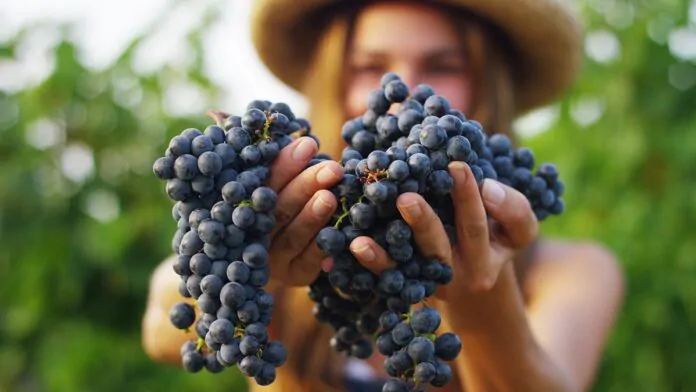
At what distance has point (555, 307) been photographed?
5.99 ft

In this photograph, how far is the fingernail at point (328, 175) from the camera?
102cm

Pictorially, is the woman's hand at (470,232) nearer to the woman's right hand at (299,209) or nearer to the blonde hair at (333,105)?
→ the woman's right hand at (299,209)

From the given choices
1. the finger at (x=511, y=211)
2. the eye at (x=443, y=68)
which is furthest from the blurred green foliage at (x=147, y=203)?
the finger at (x=511, y=211)

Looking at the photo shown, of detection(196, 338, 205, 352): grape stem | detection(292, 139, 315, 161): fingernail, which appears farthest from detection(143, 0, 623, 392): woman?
detection(196, 338, 205, 352): grape stem

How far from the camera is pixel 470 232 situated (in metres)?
1.13

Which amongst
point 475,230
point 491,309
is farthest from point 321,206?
point 491,309

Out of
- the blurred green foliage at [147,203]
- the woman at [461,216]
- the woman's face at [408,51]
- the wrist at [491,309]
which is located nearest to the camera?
the woman at [461,216]

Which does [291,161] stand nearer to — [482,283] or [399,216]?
[399,216]

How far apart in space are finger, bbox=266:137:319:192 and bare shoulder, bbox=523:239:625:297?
105 cm

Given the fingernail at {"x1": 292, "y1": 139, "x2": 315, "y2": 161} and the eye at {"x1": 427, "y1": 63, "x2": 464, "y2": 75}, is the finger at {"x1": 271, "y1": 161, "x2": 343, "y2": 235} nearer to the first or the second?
the fingernail at {"x1": 292, "y1": 139, "x2": 315, "y2": 161}

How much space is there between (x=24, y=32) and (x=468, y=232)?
279 cm

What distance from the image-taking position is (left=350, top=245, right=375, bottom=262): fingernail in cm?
101

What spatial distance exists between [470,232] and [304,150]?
0.27m

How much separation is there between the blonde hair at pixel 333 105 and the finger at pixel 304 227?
1.80 feet
